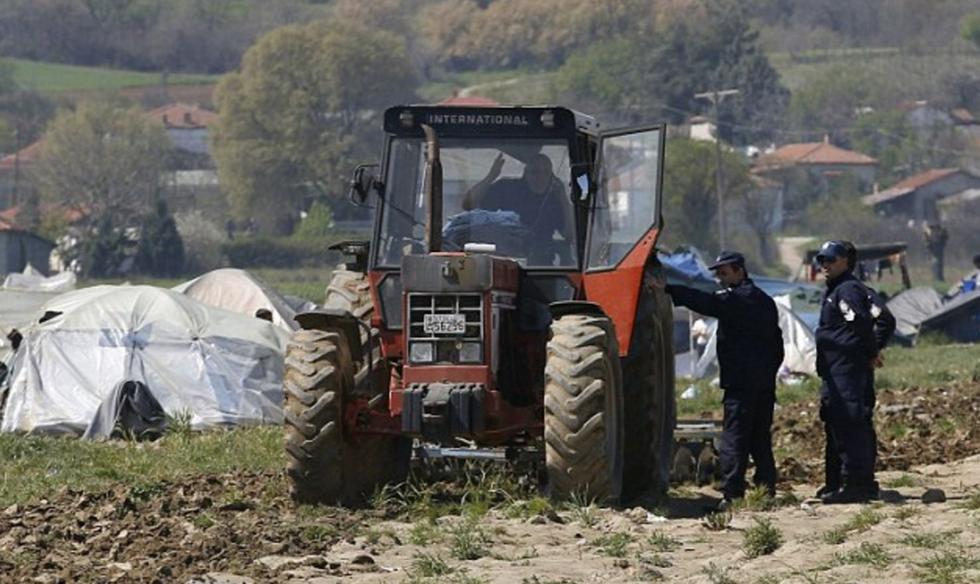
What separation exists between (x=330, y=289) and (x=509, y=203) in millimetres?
1368

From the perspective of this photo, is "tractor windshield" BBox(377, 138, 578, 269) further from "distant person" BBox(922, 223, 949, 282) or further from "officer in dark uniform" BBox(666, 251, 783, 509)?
"distant person" BBox(922, 223, 949, 282)

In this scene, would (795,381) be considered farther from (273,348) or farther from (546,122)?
(546,122)

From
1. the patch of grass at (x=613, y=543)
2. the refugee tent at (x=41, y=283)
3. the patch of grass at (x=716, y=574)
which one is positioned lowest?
the patch of grass at (x=613, y=543)

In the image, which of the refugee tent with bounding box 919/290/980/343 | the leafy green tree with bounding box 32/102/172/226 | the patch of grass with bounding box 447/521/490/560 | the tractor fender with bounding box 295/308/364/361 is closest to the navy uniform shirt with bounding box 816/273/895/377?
the tractor fender with bounding box 295/308/364/361

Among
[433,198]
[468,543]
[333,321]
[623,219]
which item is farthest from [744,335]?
[468,543]

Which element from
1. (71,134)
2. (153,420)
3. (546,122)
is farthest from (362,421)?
(71,134)

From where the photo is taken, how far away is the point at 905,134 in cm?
11962

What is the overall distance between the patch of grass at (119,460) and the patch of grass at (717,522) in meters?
4.32

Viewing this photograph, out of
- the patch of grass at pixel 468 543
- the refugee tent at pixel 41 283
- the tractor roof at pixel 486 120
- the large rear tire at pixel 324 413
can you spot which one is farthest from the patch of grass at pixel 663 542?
the refugee tent at pixel 41 283

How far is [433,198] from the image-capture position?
15297 millimetres

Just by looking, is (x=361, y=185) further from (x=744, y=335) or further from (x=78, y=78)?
(x=78, y=78)

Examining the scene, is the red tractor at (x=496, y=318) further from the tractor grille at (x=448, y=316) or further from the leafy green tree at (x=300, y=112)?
the leafy green tree at (x=300, y=112)

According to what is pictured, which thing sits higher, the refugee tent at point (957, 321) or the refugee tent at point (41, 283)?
the refugee tent at point (41, 283)

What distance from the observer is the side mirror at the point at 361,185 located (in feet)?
51.5
